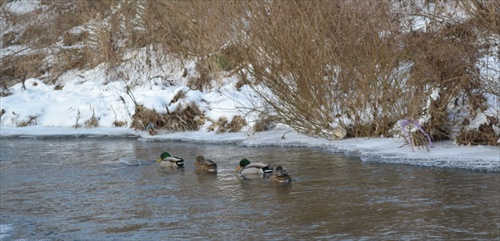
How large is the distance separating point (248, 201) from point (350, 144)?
464 centimetres

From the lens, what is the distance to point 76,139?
18.9 m

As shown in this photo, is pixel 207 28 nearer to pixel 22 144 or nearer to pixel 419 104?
pixel 22 144

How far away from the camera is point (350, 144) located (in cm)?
1453

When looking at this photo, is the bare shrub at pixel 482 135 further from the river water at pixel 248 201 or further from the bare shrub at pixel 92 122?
the bare shrub at pixel 92 122

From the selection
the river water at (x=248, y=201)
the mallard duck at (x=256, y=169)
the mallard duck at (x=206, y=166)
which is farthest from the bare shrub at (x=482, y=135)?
the mallard duck at (x=206, y=166)

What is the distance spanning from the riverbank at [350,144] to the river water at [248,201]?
0.31m

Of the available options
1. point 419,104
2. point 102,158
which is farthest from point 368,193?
point 102,158

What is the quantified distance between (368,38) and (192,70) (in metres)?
8.03

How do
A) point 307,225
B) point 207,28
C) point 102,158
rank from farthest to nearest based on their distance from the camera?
1. point 207,28
2. point 102,158
3. point 307,225

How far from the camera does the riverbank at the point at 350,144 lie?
12.1m

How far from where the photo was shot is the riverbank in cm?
1208

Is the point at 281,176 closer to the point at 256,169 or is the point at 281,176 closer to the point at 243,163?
the point at 256,169

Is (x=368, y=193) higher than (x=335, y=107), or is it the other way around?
(x=335, y=107)

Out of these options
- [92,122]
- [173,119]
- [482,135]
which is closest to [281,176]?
[482,135]
